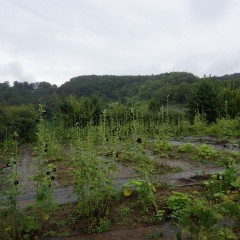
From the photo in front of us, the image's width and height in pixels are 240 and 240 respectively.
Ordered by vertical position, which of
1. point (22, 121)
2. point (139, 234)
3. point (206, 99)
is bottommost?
point (139, 234)

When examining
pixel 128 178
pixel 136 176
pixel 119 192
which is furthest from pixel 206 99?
pixel 119 192

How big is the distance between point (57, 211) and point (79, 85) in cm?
4001

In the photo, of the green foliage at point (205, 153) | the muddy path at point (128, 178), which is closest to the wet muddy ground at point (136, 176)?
the muddy path at point (128, 178)

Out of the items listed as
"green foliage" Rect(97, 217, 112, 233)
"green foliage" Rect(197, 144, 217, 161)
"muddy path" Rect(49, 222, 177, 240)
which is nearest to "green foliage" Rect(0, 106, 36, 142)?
"green foliage" Rect(197, 144, 217, 161)

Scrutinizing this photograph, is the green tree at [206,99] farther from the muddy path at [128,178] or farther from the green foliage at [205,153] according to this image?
the muddy path at [128,178]

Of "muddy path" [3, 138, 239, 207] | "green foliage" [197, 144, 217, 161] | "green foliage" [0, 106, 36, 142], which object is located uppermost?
"green foliage" [0, 106, 36, 142]

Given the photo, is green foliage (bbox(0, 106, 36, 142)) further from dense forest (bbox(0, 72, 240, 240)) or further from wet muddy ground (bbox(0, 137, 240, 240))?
wet muddy ground (bbox(0, 137, 240, 240))

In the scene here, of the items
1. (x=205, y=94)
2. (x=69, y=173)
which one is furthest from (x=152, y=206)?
(x=205, y=94)

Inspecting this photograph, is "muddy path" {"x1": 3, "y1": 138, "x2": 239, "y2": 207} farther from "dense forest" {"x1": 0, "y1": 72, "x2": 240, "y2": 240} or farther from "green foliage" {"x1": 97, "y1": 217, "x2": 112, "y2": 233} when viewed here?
"green foliage" {"x1": 97, "y1": 217, "x2": 112, "y2": 233}

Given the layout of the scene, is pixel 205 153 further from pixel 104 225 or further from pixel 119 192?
pixel 104 225

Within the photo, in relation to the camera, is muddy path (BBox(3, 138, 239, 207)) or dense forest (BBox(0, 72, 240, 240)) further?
muddy path (BBox(3, 138, 239, 207))

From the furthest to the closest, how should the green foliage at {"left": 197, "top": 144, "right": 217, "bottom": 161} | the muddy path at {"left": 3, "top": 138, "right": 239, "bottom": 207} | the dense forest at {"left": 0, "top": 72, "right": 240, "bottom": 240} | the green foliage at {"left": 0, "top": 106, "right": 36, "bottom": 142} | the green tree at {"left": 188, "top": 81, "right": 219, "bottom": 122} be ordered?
the green tree at {"left": 188, "top": 81, "right": 219, "bottom": 122}
the green foliage at {"left": 0, "top": 106, "right": 36, "bottom": 142}
the green foliage at {"left": 197, "top": 144, "right": 217, "bottom": 161}
the muddy path at {"left": 3, "top": 138, "right": 239, "bottom": 207}
the dense forest at {"left": 0, "top": 72, "right": 240, "bottom": 240}

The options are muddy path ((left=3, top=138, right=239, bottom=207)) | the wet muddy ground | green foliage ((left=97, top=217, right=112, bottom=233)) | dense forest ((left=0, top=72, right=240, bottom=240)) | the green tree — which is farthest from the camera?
the green tree

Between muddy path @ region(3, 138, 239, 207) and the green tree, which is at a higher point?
the green tree
